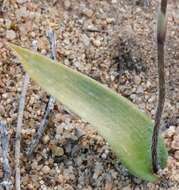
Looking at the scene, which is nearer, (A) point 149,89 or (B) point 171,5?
(A) point 149,89

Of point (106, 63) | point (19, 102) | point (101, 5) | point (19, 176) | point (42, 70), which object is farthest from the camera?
point (101, 5)

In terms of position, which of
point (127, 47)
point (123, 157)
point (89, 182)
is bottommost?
point (89, 182)

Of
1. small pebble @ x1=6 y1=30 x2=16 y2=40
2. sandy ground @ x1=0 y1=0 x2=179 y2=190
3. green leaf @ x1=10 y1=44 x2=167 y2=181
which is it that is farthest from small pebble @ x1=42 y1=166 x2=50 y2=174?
small pebble @ x1=6 y1=30 x2=16 y2=40

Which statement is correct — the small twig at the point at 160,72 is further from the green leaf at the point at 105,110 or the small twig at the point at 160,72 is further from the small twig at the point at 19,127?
the small twig at the point at 19,127

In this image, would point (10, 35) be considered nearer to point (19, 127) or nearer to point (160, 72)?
point (19, 127)

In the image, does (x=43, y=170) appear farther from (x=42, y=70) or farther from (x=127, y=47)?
(x=127, y=47)

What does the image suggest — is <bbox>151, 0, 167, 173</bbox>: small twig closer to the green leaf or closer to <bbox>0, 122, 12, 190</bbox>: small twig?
the green leaf

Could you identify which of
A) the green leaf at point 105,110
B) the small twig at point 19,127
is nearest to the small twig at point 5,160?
the small twig at point 19,127

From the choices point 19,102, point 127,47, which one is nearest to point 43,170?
point 19,102
